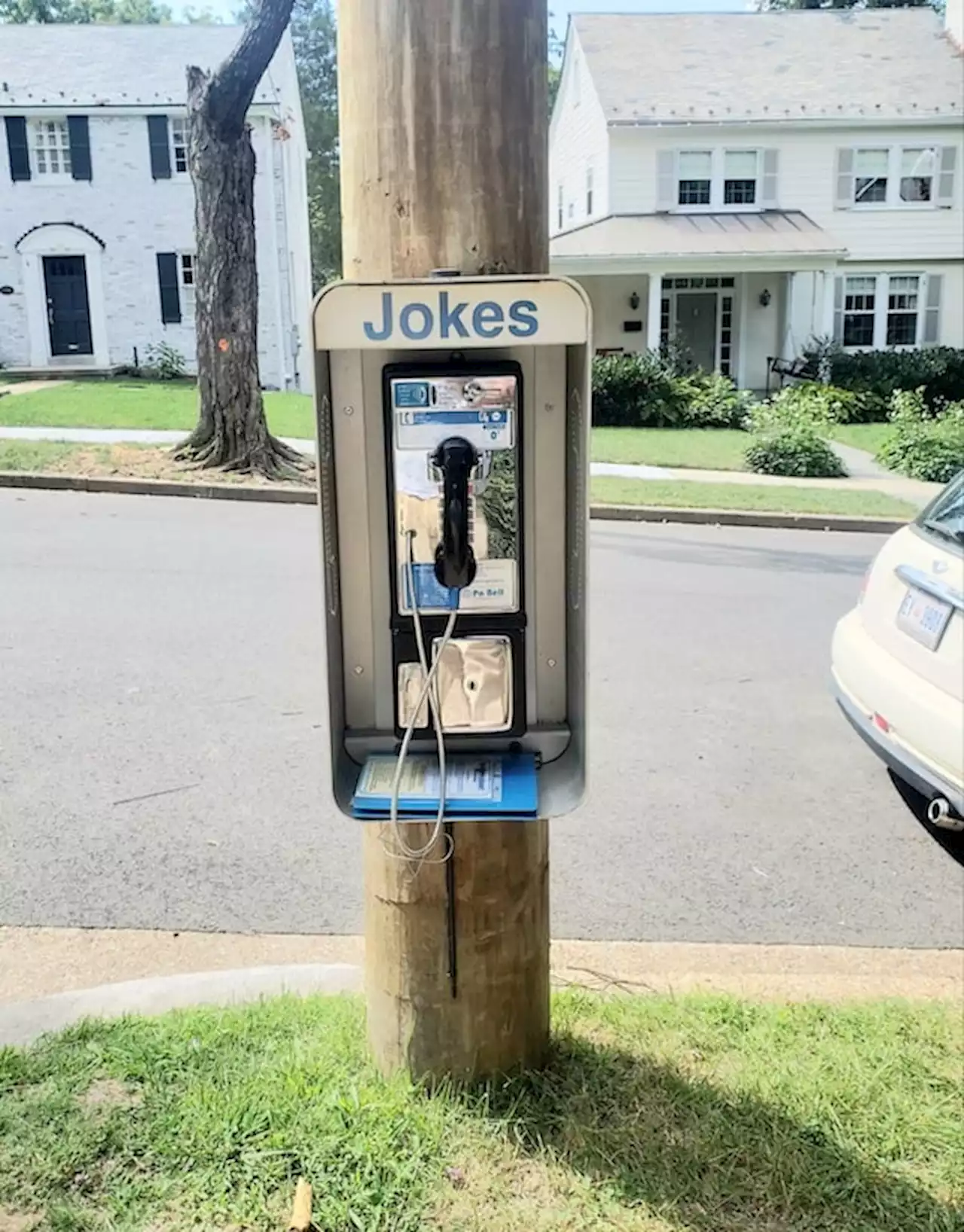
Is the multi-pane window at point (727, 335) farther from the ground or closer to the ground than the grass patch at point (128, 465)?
farther from the ground

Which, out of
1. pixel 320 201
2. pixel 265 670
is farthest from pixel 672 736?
pixel 320 201

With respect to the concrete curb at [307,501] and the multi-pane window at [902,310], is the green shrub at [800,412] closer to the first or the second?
the concrete curb at [307,501]

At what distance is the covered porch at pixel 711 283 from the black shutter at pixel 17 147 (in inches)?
415

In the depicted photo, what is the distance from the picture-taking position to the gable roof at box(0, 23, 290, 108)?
6.35 meters

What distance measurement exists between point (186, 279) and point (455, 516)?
52.9 feet

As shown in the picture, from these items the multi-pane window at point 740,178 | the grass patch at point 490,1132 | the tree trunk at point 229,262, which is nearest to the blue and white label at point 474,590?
the grass patch at point 490,1132

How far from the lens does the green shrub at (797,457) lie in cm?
1536

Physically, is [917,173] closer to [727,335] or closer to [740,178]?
[740,178]

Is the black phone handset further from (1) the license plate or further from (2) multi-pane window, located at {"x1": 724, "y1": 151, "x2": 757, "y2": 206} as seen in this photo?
(2) multi-pane window, located at {"x1": 724, "y1": 151, "x2": 757, "y2": 206}

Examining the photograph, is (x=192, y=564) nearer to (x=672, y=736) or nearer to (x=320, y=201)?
(x=672, y=736)

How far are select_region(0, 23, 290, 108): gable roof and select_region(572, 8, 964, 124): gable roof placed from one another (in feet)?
50.3

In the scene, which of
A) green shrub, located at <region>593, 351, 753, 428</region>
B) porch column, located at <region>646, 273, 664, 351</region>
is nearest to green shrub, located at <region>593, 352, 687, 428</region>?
green shrub, located at <region>593, 351, 753, 428</region>

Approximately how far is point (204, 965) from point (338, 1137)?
1.25 metres

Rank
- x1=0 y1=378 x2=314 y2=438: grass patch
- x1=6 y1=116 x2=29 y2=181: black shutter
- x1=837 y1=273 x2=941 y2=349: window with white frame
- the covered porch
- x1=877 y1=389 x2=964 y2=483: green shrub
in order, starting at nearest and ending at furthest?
x1=6 y1=116 x2=29 y2=181: black shutter
x1=0 y1=378 x2=314 y2=438: grass patch
x1=877 y1=389 x2=964 y2=483: green shrub
the covered porch
x1=837 y1=273 x2=941 y2=349: window with white frame
